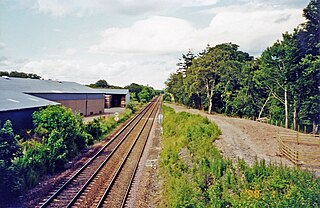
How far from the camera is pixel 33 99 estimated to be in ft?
75.5

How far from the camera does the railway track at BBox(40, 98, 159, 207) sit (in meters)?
10.6

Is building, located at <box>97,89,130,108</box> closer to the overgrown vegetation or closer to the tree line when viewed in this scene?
the tree line

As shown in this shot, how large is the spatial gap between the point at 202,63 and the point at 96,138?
23411 mm

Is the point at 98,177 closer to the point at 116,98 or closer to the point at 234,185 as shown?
the point at 234,185

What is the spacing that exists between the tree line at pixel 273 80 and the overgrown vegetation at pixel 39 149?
14.3 m

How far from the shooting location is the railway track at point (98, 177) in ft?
34.9

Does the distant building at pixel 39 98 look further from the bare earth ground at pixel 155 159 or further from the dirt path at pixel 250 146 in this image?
the dirt path at pixel 250 146

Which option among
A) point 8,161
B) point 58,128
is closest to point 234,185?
point 8,161

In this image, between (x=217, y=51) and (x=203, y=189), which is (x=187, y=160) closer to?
(x=203, y=189)

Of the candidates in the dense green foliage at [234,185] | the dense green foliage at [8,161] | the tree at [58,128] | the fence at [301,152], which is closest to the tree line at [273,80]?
the fence at [301,152]

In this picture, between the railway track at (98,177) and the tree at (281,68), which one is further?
the tree at (281,68)

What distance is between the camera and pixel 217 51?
42.0m

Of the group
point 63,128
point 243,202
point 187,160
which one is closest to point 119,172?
point 187,160

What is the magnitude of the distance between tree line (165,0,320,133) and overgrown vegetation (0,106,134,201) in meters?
14.3
